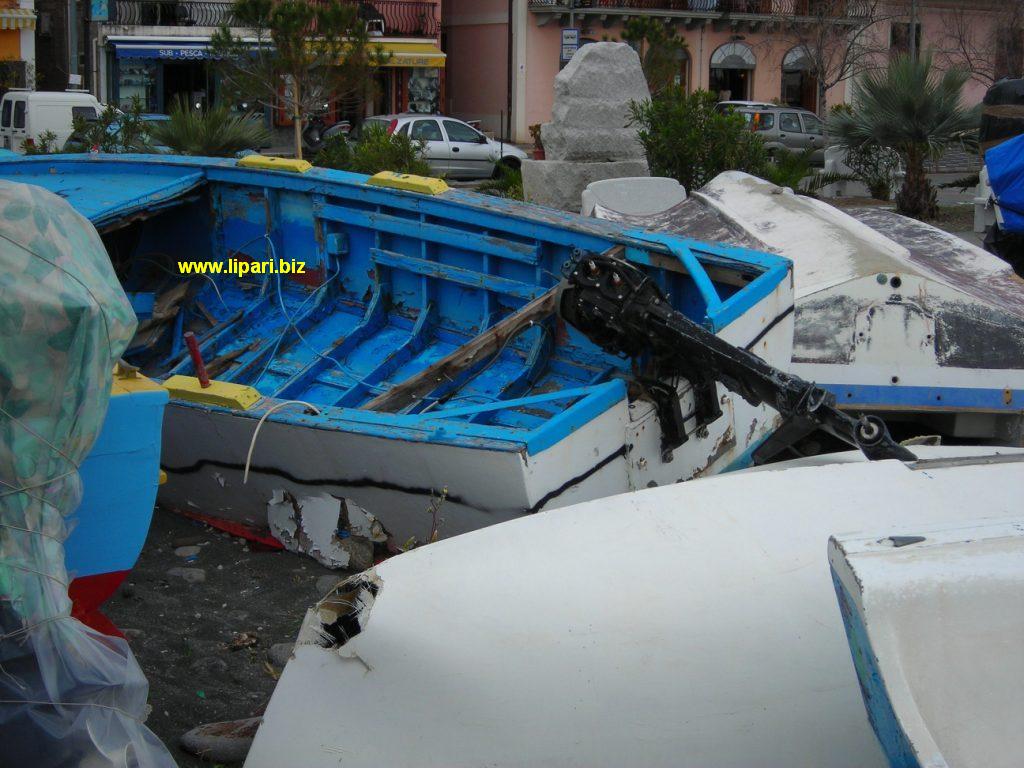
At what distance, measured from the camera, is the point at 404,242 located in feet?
21.5

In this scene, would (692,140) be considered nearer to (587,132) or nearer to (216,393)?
(587,132)

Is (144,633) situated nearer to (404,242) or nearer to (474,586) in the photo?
(474,586)

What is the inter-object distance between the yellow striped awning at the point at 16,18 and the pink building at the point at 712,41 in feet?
39.3

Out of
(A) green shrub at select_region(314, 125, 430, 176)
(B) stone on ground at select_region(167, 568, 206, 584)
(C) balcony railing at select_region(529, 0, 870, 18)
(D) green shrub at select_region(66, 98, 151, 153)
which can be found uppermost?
(C) balcony railing at select_region(529, 0, 870, 18)

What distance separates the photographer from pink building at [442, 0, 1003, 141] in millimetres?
31641

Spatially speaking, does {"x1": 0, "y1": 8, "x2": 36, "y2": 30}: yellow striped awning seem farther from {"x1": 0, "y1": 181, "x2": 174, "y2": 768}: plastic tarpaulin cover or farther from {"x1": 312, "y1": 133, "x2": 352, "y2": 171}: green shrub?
{"x1": 0, "y1": 181, "x2": 174, "y2": 768}: plastic tarpaulin cover

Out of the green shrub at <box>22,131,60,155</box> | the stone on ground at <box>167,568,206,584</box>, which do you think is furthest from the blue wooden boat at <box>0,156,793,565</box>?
the green shrub at <box>22,131,60,155</box>

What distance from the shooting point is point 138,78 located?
100 ft

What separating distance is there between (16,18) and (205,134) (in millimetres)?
Answer: 17910

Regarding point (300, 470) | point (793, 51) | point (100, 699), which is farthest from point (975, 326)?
point (793, 51)

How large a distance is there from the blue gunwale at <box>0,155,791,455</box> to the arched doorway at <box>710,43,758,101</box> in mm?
29387

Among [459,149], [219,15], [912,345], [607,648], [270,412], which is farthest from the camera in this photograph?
[219,15]

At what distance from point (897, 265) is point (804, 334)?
2.07 feet

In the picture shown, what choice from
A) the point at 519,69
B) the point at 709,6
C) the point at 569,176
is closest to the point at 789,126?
the point at 519,69
